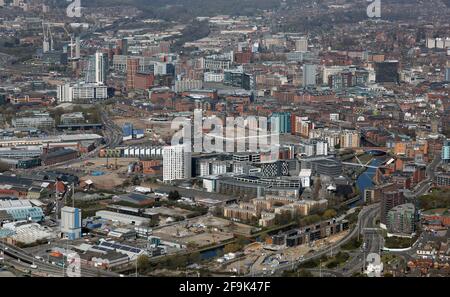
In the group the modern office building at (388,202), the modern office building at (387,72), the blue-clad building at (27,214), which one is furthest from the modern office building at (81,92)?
the modern office building at (388,202)

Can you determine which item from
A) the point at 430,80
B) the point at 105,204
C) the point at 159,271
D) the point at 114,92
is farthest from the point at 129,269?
the point at 430,80

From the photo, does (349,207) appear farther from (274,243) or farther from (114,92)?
(114,92)

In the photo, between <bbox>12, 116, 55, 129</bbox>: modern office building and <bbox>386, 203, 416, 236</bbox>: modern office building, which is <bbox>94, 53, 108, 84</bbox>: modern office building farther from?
<bbox>386, 203, 416, 236</bbox>: modern office building

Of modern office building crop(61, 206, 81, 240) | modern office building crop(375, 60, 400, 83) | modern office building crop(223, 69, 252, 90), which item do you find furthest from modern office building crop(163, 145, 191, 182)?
modern office building crop(375, 60, 400, 83)

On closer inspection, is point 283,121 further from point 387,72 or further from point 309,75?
point 387,72

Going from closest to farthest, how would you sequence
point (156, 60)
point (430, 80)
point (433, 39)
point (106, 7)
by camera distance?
point (430, 80), point (156, 60), point (433, 39), point (106, 7)

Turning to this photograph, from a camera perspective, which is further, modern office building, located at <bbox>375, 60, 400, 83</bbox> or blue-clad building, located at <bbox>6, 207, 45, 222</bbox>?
modern office building, located at <bbox>375, 60, 400, 83</bbox>
